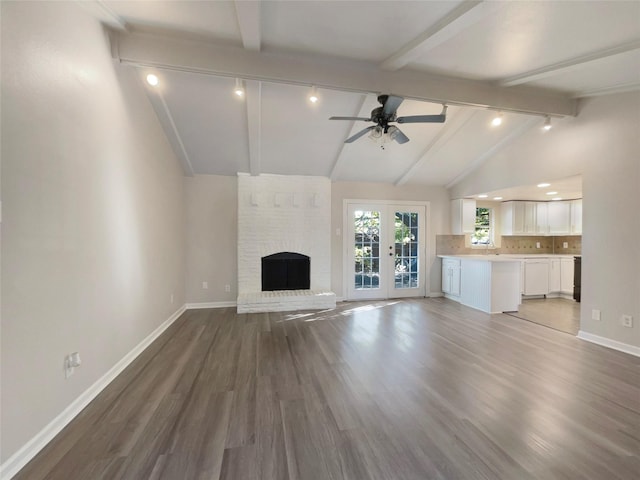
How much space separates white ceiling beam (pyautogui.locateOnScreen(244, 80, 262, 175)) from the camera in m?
3.12

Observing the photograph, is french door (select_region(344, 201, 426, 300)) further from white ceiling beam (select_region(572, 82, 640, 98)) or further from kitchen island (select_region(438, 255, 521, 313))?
white ceiling beam (select_region(572, 82, 640, 98))

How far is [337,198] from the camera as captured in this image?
5.46 meters

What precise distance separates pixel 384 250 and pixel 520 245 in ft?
11.1

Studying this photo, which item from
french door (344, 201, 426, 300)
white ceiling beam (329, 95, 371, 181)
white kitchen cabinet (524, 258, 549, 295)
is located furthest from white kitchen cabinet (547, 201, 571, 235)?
white ceiling beam (329, 95, 371, 181)

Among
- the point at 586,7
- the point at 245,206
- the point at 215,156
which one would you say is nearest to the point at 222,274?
the point at 245,206

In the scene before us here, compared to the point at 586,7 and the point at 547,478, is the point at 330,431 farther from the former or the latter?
the point at 586,7

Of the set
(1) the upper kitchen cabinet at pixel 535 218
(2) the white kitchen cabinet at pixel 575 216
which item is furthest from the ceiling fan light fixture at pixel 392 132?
(2) the white kitchen cabinet at pixel 575 216

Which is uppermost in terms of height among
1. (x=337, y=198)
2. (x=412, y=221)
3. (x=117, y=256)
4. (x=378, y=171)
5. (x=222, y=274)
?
(x=378, y=171)

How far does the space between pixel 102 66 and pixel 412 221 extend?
5.29 meters

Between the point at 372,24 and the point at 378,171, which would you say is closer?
the point at 372,24

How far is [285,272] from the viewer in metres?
5.20

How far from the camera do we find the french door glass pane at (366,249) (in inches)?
220

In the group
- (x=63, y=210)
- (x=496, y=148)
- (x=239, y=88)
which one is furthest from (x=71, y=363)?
(x=496, y=148)

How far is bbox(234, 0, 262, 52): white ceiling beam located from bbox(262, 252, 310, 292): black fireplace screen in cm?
333
